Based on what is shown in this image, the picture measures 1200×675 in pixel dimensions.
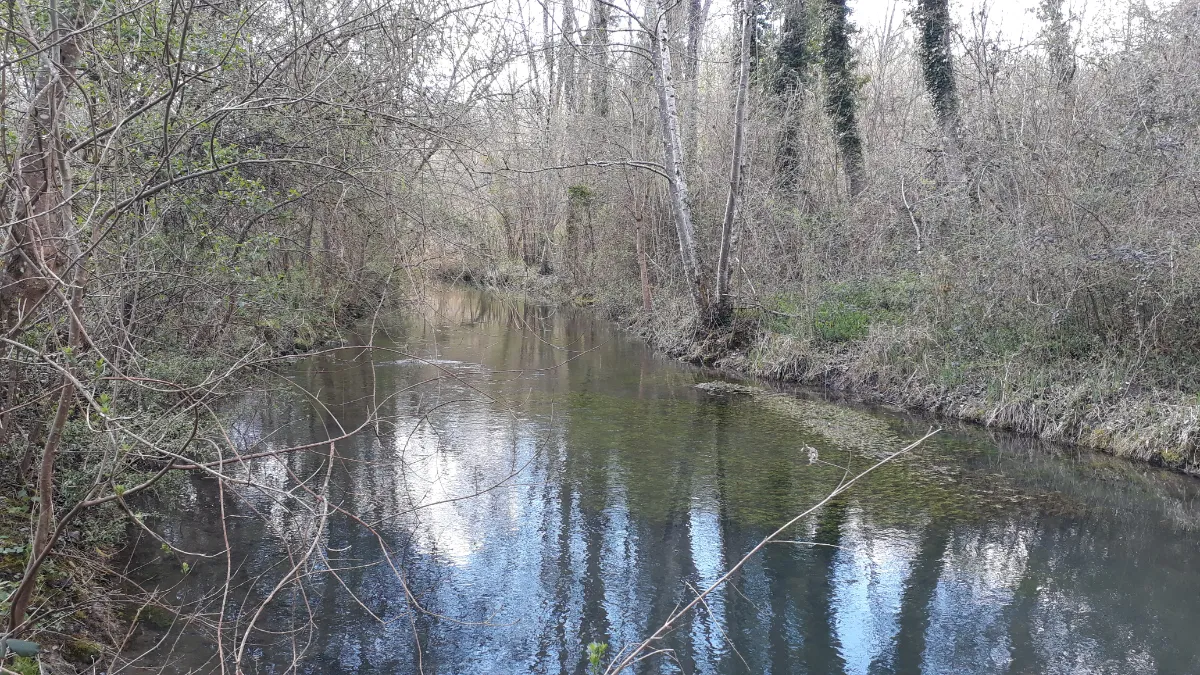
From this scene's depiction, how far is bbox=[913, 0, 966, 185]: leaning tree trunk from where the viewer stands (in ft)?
45.4

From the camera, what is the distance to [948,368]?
36.7ft

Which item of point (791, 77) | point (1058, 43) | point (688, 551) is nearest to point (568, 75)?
point (791, 77)

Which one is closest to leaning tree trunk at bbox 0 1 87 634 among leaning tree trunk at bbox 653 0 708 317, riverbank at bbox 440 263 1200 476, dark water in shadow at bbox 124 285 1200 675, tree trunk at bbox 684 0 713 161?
dark water in shadow at bbox 124 285 1200 675

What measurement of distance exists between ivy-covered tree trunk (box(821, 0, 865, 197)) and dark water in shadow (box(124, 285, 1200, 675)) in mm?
7240

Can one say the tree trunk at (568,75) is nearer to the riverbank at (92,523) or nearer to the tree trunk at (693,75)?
the tree trunk at (693,75)

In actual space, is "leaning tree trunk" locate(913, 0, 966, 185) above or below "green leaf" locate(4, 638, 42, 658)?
above

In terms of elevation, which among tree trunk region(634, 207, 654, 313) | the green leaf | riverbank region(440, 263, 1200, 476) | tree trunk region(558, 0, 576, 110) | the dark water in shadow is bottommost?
the dark water in shadow

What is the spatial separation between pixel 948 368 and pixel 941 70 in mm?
5873

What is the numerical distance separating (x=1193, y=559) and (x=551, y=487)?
555 centimetres

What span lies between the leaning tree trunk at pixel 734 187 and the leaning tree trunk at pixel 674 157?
1.32 ft

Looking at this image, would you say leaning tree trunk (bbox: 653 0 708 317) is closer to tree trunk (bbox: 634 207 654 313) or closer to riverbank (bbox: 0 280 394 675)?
tree trunk (bbox: 634 207 654 313)

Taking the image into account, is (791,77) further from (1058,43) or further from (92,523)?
(92,523)

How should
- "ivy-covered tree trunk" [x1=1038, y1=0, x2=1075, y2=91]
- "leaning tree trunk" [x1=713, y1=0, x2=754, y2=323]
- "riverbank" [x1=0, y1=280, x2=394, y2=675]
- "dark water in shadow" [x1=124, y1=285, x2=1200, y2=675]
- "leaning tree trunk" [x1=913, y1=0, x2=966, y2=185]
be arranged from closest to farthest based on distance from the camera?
"riverbank" [x1=0, y1=280, x2=394, y2=675] < "dark water in shadow" [x1=124, y1=285, x2=1200, y2=675] < "ivy-covered tree trunk" [x1=1038, y1=0, x2=1075, y2=91] < "leaning tree trunk" [x1=713, y1=0, x2=754, y2=323] < "leaning tree trunk" [x1=913, y1=0, x2=966, y2=185]

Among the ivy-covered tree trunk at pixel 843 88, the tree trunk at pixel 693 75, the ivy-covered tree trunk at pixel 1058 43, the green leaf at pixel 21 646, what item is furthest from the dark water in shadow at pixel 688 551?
the tree trunk at pixel 693 75
